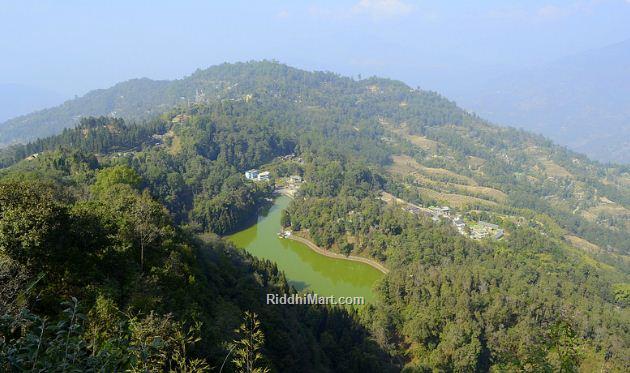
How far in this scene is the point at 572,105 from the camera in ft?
535

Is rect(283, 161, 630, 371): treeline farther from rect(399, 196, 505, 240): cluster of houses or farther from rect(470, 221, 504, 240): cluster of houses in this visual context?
rect(399, 196, 505, 240): cluster of houses

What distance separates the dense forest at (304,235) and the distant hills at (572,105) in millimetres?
58787

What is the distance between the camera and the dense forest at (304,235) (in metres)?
6.35

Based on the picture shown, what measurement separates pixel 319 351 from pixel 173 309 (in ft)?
24.2

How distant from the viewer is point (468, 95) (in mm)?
186750

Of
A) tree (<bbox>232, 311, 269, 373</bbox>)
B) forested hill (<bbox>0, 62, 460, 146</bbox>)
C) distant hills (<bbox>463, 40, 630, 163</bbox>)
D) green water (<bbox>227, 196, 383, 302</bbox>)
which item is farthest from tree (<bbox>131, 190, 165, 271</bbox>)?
distant hills (<bbox>463, 40, 630, 163</bbox>)

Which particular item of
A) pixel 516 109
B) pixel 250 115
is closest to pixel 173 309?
pixel 250 115

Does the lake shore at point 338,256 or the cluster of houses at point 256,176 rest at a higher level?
the cluster of houses at point 256,176

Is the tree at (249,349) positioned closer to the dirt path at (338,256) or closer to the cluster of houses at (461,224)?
the dirt path at (338,256)

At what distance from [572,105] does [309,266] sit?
172413mm

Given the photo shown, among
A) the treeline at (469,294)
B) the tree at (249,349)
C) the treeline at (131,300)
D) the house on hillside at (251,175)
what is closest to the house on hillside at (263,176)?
the house on hillside at (251,175)

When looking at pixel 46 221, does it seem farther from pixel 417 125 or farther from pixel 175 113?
pixel 417 125

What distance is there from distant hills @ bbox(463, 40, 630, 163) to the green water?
11934 centimetres

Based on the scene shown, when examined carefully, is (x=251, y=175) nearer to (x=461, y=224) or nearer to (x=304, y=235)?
(x=304, y=235)
